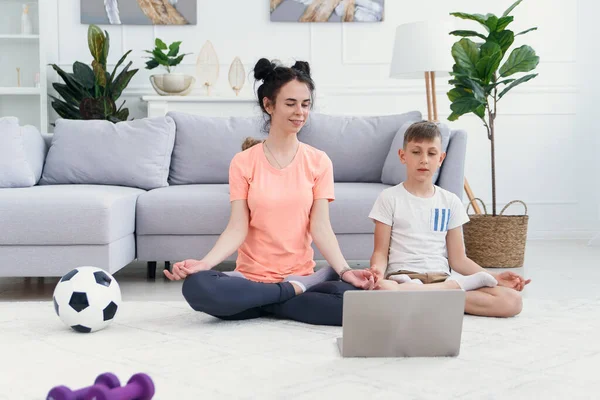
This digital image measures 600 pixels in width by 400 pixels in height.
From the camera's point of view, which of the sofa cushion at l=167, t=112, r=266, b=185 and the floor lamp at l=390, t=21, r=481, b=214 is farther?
the floor lamp at l=390, t=21, r=481, b=214

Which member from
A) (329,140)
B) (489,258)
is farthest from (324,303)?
(489,258)

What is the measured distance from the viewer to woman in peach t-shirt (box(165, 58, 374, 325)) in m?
2.28

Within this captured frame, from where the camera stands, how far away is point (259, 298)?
2.29m

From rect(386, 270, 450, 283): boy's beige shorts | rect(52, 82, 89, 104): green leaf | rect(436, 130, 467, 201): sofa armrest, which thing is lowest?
rect(386, 270, 450, 283): boy's beige shorts

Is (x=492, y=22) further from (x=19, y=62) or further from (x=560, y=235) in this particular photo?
(x=19, y=62)

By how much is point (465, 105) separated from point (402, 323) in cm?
224

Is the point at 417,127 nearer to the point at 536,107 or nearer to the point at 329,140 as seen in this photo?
the point at 329,140

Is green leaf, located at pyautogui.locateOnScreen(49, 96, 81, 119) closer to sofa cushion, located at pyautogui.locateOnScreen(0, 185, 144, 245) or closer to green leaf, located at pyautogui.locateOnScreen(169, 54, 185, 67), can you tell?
green leaf, located at pyautogui.locateOnScreen(169, 54, 185, 67)

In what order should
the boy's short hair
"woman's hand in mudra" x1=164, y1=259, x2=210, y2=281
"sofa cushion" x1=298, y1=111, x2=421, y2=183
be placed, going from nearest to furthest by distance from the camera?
"woman's hand in mudra" x1=164, y1=259, x2=210, y2=281 → the boy's short hair → "sofa cushion" x1=298, y1=111, x2=421, y2=183

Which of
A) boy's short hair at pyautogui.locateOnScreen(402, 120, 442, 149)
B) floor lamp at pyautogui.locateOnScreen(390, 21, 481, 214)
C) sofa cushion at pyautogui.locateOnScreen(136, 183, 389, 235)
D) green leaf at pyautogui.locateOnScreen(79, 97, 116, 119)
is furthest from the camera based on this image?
green leaf at pyautogui.locateOnScreen(79, 97, 116, 119)

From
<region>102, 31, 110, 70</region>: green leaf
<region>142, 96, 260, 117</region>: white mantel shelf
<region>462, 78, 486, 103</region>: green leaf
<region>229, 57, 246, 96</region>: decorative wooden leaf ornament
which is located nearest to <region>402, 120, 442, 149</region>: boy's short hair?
<region>462, 78, 486, 103</region>: green leaf

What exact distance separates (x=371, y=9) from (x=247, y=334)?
3.48 metres

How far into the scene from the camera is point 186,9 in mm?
5090

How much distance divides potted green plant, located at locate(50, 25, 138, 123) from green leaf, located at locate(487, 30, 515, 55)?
92.0 inches
